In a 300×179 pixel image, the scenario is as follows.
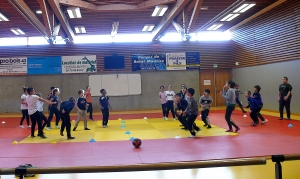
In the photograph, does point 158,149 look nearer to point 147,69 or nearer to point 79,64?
point 147,69

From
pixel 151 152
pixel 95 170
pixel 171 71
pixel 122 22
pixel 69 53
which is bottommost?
pixel 151 152

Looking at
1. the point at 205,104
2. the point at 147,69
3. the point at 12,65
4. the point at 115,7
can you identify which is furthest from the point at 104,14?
the point at 12,65

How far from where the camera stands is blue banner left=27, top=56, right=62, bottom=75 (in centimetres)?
2062

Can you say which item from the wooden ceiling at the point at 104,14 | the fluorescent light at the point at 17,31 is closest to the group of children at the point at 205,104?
the wooden ceiling at the point at 104,14

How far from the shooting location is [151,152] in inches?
287

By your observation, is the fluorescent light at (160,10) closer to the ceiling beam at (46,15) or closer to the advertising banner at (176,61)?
the advertising banner at (176,61)

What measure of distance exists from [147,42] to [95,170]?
19.4 metres

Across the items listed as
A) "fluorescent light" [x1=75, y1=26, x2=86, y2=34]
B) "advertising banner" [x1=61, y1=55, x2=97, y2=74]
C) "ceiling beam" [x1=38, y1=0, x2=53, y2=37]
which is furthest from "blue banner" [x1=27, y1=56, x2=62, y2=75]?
"ceiling beam" [x1=38, y1=0, x2=53, y2=37]

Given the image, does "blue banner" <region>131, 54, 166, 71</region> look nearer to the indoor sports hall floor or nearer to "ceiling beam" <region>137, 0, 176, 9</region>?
"ceiling beam" <region>137, 0, 176, 9</region>

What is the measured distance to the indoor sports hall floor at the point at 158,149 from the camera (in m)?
5.48

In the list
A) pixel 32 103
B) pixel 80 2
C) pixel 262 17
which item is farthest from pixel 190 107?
pixel 262 17

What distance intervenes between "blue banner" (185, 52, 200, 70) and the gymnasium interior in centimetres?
8

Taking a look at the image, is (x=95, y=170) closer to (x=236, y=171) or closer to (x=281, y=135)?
(x=236, y=171)

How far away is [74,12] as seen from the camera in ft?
50.6
